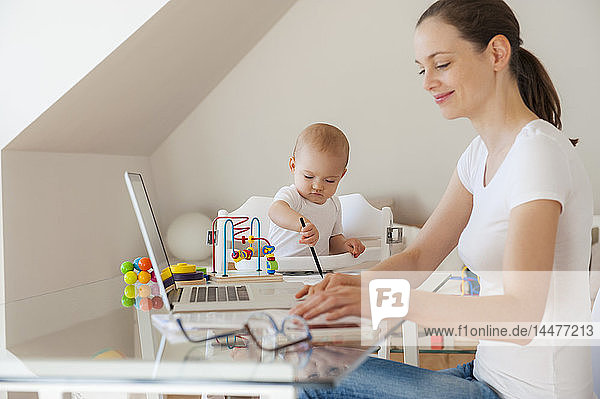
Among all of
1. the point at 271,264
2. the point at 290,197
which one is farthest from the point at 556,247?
the point at 290,197

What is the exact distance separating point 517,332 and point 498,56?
0.44 m

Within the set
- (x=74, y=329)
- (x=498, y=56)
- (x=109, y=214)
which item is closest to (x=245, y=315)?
(x=74, y=329)

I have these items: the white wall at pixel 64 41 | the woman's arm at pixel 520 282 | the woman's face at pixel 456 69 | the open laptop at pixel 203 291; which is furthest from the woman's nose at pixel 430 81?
the white wall at pixel 64 41

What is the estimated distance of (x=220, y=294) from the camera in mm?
1197

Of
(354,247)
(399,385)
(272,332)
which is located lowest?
(399,385)

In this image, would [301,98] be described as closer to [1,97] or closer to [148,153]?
[148,153]

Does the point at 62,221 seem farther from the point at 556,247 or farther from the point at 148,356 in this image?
the point at 556,247

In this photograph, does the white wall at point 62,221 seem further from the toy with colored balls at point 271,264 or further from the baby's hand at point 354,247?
the baby's hand at point 354,247

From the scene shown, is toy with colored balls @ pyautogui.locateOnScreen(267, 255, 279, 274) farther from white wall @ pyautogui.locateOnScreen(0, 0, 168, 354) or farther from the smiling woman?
white wall @ pyautogui.locateOnScreen(0, 0, 168, 354)

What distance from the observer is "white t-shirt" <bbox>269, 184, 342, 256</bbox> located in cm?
205

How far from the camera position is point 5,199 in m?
2.01

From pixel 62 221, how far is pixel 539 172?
1.83m

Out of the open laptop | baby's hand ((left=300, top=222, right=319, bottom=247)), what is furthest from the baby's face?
the open laptop

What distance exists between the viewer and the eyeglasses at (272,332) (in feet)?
2.68
